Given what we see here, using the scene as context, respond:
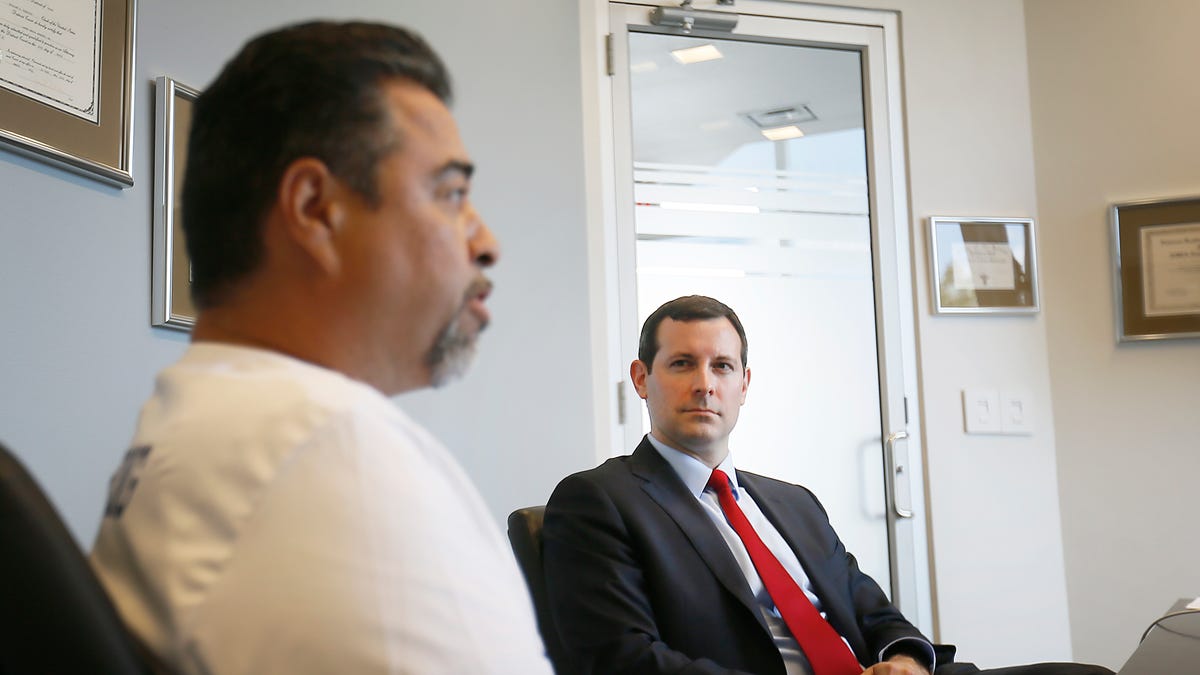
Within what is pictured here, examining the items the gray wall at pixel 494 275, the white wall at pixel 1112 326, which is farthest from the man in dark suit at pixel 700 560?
the white wall at pixel 1112 326

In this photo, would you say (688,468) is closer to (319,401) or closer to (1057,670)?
(1057,670)

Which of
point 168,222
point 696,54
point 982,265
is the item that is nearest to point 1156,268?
point 982,265

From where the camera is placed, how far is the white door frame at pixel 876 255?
3223 mm

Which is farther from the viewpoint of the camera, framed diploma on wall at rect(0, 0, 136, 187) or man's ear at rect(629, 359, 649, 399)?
man's ear at rect(629, 359, 649, 399)

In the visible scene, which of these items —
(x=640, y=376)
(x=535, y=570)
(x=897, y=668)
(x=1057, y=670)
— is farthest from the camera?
(x=640, y=376)

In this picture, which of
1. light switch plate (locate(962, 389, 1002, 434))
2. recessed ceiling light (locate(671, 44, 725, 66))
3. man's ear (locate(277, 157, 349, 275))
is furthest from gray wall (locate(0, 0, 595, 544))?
light switch plate (locate(962, 389, 1002, 434))

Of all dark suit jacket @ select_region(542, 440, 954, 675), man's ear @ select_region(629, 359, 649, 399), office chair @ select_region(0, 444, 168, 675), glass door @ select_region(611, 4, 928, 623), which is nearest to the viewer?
office chair @ select_region(0, 444, 168, 675)

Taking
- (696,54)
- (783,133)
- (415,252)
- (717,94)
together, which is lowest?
(415,252)

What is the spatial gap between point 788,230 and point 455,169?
114 inches

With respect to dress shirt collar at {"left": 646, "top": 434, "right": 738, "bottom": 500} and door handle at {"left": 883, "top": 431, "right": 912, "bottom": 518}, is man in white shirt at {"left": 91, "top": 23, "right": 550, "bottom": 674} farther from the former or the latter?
door handle at {"left": 883, "top": 431, "right": 912, "bottom": 518}

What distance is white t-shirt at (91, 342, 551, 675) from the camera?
55 cm

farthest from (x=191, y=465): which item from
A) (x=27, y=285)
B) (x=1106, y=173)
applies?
(x=1106, y=173)

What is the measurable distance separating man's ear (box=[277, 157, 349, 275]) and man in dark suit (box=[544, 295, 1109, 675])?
4.15ft

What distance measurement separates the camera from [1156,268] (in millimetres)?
3586
